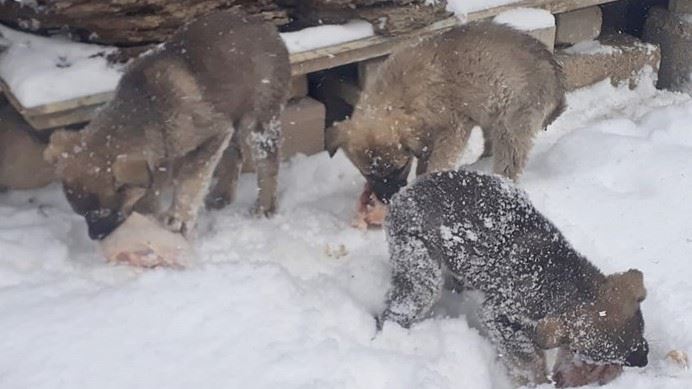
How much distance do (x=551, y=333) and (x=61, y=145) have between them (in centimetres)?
234

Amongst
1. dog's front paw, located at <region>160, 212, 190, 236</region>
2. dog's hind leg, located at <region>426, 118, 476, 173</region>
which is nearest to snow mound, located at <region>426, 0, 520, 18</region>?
dog's hind leg, located at <region>426, 118, 476, 173</region>

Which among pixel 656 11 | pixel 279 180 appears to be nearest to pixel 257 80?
pixel 279 180

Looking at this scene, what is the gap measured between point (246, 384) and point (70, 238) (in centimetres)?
161

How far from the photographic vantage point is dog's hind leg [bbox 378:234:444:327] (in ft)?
13.2

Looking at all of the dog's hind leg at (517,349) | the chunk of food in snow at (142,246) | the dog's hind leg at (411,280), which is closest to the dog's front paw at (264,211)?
the chunk of food in snow at (142,246)

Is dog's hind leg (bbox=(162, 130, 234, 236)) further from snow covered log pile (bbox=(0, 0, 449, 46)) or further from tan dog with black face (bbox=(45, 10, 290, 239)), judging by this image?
snow covered log pile (bbox=(0, 0, 449, 46))

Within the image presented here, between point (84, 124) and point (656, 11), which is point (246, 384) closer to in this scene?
point (84, 124)

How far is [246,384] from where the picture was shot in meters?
3.53

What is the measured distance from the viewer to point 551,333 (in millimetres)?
3572

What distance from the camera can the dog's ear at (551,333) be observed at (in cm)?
357

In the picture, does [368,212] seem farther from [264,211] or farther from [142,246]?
[142,246]

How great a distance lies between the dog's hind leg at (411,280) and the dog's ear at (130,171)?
1.17 m

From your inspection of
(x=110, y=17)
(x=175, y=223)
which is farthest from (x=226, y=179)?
(x=110, y=17)

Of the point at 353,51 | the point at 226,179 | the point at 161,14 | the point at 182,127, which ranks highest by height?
the point at 161,14
